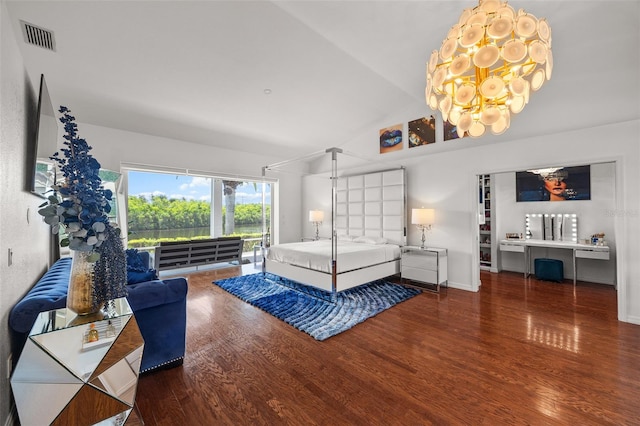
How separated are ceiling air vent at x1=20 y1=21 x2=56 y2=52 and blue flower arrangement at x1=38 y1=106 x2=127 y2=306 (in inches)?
76.1

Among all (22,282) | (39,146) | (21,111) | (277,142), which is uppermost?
(277,142)

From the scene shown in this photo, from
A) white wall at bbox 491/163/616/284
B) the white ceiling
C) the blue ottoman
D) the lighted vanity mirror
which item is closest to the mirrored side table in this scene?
the white ceiling

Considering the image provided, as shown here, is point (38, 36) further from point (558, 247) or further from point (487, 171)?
point (558, 247)

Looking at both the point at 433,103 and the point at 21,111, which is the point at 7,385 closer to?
the point at 21,111

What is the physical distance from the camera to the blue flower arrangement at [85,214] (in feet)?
4.56

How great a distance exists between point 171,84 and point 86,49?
895mm

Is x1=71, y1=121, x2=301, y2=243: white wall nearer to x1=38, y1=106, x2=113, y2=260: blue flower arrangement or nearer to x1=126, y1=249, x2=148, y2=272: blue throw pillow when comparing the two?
x1=126, y1=249, x2=148, y2=272: blue throw pillow

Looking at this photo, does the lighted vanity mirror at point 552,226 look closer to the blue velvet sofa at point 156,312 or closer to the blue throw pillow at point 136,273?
the blue velvet sofa at point 156,312

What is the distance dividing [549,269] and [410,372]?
179 inches

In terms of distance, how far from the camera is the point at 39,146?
2004mm

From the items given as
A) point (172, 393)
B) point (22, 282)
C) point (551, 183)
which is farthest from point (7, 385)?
point (551, 183)

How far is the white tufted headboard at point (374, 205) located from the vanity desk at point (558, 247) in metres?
2.34

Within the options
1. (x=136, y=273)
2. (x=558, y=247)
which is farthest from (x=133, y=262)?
(x=558, y=247)

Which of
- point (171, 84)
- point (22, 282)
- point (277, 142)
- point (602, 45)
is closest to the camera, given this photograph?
point (22, 282)
